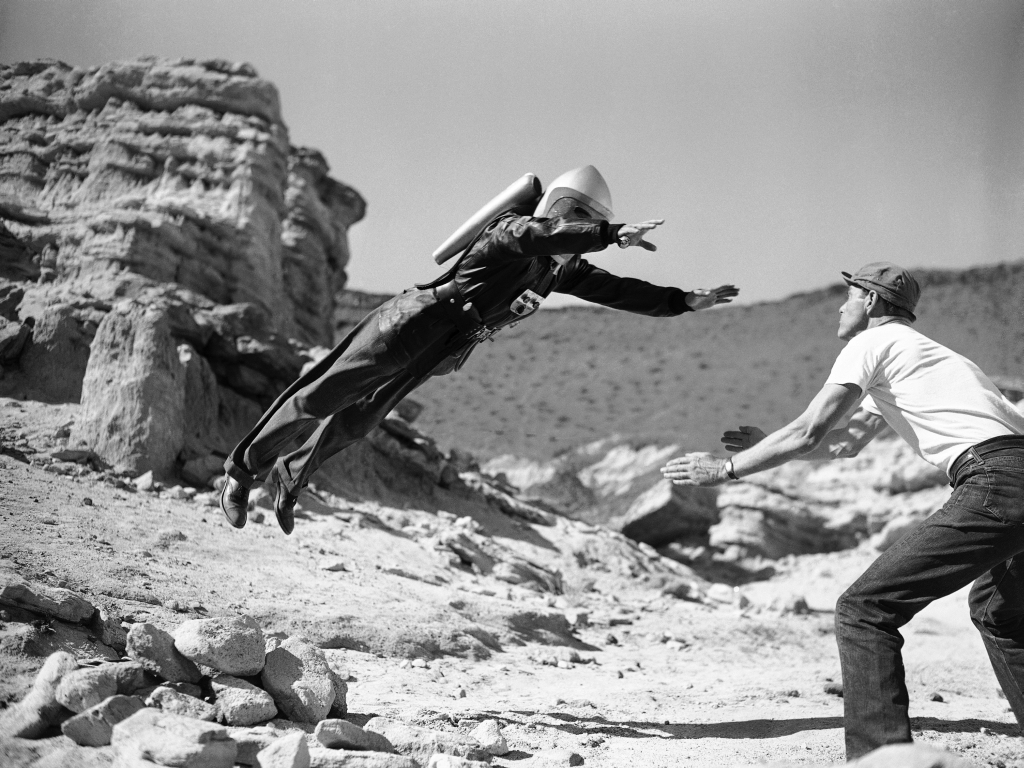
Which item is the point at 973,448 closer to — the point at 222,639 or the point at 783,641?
the point at 222,639

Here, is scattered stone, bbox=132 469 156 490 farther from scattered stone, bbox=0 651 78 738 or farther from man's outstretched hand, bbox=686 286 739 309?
man's outstretched hand, bbox=686 286 739 309

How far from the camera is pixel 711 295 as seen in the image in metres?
2.98

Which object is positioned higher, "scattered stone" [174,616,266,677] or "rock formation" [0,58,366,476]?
"rock formation" [0,58,366,476]

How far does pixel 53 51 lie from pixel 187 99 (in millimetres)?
4023

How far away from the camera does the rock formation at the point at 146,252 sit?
5609mm

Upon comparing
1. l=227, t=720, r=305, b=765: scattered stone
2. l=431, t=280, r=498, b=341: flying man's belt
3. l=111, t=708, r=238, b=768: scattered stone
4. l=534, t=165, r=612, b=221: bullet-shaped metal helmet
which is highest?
l=534, t=165, r=612, b=221: bullet-shaped metal helmet

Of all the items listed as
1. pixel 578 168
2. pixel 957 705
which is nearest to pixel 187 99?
pixel 578 168

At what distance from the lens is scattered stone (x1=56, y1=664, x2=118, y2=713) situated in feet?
6.15

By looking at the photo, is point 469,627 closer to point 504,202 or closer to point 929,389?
point 504,202

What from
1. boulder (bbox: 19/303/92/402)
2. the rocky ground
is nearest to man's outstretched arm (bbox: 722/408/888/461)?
the rocky ground

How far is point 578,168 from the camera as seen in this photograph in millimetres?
2941

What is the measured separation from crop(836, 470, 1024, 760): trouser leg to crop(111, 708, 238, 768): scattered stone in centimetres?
137

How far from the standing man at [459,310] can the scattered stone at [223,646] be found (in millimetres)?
909

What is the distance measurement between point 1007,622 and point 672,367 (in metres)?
21.9
